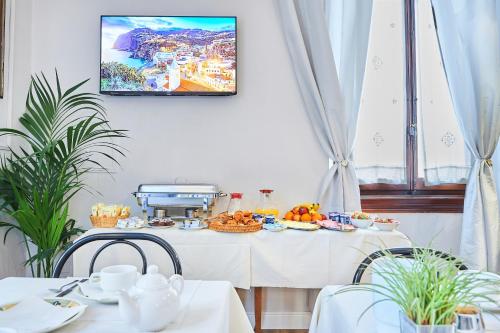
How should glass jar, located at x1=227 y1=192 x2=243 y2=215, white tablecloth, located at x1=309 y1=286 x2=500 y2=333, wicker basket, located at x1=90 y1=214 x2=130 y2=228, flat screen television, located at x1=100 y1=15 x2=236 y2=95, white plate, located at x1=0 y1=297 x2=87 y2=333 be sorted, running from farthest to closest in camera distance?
flat screen television, located at x1=100 y1=15 x2=236 y2=95, glass jar, located at x1=227 y1=192 x2=243 y2=215, wicker basket, located at x1=90 y1=214 x2=130 y2=228, white tablecloth, located at x1=309 y1=286 x2=500 y2=333, white plate, located at x1=0 y1=297 x2=87 y2=333

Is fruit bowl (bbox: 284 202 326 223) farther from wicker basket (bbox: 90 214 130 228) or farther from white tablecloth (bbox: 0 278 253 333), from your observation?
white tablecloth (bbox: 0 278 253 333)

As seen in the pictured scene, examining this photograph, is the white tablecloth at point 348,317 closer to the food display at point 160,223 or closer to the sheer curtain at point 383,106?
the food display at point 160,223

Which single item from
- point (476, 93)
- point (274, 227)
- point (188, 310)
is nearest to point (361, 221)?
point (274, 227)

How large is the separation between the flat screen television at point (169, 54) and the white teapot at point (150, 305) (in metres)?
1.91

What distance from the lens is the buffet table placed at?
216 cm

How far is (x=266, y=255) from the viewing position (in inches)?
86.0

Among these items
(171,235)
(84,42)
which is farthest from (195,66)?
(171,235)

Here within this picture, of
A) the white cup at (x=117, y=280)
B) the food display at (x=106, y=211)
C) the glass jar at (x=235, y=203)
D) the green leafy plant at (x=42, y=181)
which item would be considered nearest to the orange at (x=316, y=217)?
the glass jar at (x=235, y=203)

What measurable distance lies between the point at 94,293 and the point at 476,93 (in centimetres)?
279

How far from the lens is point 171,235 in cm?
217

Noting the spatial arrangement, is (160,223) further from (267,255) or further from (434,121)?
(434,121)

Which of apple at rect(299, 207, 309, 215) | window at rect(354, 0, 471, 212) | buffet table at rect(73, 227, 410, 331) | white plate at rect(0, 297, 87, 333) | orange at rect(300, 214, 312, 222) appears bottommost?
buffet table at rect(73, 227, 410, 331)

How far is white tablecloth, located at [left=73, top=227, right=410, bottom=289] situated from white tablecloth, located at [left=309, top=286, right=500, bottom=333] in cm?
90

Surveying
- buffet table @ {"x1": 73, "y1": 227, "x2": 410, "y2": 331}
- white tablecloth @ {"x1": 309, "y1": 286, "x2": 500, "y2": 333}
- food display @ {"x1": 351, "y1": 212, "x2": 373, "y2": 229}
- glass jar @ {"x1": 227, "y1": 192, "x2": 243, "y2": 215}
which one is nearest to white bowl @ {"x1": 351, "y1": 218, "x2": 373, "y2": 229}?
food display @ {"x1": 351, "y1": 212, "x2": 373, "y2": 229}
